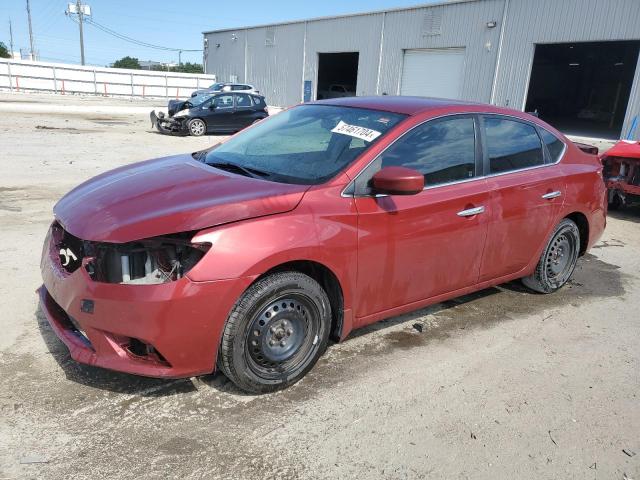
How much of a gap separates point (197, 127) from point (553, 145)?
15.2 metres

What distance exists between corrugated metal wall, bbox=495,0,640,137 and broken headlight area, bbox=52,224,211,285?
70.6 feet

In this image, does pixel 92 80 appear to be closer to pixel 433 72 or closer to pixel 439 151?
pixel 433 72

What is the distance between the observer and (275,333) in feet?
10.00

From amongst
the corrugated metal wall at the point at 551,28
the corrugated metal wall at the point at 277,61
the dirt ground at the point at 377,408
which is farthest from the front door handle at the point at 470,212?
the corrugated metal wall at the point at 277,61

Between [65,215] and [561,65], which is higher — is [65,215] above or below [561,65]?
below

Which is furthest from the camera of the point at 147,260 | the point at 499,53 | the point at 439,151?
the point at 499,53

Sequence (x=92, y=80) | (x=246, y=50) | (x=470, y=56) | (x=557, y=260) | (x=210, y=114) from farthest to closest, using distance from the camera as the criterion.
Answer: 1. (x=246, y=50)
2. (x=92, y=80)
3. (x=470, y=56)
4. (x=210, y=114)
5. (x=557, y=260)

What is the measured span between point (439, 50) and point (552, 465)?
87.8 feet

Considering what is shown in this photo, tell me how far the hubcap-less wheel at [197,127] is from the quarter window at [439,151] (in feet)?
50.2

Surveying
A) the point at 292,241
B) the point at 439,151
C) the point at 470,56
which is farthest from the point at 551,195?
the point at 470,56

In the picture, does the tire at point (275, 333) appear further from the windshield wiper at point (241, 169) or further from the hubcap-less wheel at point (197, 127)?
the hubcap-less wheel at point (197, 127)

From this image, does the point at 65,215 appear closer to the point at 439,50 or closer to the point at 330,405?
the point at 330,405

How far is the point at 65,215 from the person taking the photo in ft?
10.2

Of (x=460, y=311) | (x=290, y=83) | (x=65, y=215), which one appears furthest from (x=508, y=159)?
(x=290, y=83)
